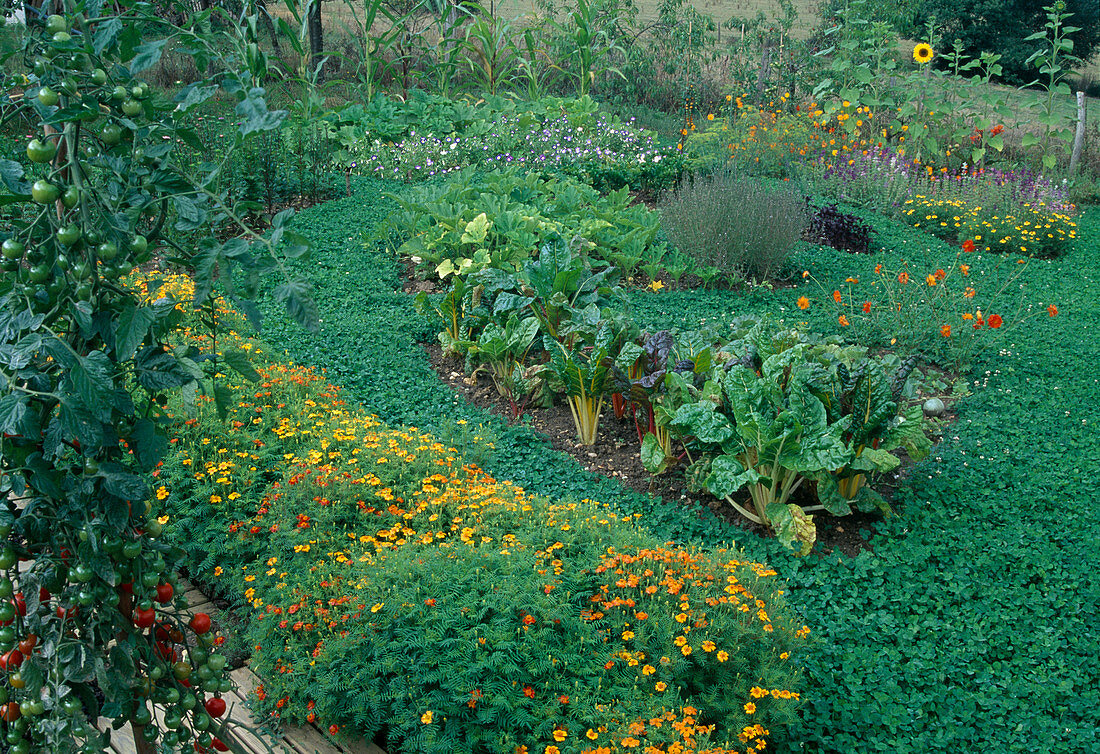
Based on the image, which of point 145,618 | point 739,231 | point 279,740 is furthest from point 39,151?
point 739,231

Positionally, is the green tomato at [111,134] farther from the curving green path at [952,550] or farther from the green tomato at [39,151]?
the curving green path at [952,550]

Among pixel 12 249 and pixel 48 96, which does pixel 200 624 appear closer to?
pixel 12 249

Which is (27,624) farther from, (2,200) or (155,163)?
(155,163)

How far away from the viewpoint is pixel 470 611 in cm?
225

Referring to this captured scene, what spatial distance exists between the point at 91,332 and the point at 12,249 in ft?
0.57

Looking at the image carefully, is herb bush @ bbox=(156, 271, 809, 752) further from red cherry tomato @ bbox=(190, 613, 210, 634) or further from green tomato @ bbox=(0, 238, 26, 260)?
green tomato @ bbox=(0, 238, 26, 260)

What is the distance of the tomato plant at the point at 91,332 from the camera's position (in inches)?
52.3

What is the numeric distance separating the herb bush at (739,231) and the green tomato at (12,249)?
16.8ft

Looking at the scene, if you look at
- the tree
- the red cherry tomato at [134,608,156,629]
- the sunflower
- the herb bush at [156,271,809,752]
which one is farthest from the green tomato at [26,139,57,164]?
the tree

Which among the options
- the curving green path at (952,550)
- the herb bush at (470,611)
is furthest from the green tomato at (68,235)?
the curving green path at (952,550)

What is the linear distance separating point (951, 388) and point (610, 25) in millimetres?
9289

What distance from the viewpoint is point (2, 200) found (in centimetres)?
133

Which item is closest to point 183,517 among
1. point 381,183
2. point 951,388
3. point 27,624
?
point 27,624

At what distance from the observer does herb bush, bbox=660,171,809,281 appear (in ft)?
19.4
